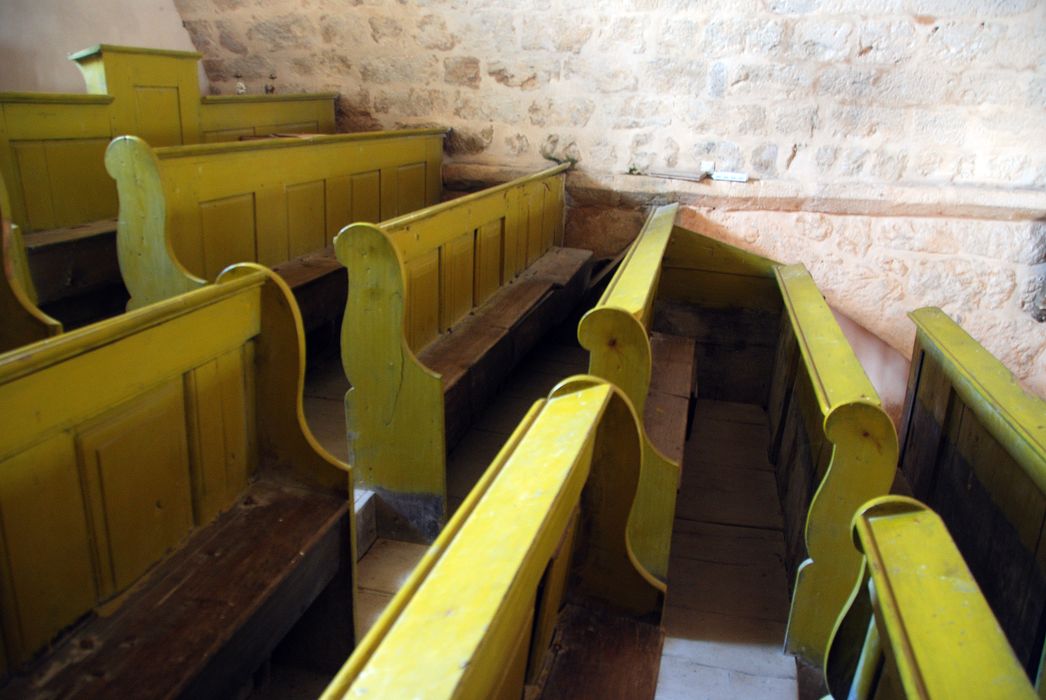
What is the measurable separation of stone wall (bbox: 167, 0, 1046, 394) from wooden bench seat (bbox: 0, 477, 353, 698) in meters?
3.24

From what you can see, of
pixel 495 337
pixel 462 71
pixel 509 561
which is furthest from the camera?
pixel 462 71

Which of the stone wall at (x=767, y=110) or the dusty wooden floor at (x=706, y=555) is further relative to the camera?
the stone wall at (x=767, y=110)

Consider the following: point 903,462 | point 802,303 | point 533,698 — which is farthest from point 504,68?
point 533,698

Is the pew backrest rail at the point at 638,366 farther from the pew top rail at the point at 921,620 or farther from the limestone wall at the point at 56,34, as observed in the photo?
the limestone wall at the point at 56,34

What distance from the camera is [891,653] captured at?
117 centimetres

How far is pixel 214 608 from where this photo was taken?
63.4 inches

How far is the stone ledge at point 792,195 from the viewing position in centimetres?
419

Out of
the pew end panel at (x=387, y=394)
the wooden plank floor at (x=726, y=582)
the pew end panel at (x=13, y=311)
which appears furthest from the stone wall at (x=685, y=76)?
the pew end panel at (x=13, y=311)

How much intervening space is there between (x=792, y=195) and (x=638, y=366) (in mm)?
2669

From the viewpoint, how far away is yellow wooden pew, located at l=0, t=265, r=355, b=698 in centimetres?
140

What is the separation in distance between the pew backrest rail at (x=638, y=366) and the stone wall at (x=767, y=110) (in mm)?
1889

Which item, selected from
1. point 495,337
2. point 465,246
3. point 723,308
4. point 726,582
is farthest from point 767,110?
point 726,582

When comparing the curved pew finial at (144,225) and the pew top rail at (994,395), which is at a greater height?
the curved pew finial at (144,225)

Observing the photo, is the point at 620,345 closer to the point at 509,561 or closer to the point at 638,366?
the point at 638,366
